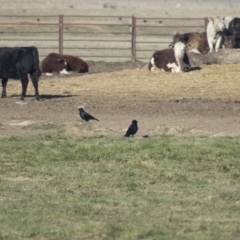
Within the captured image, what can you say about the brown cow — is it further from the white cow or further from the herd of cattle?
the white cow

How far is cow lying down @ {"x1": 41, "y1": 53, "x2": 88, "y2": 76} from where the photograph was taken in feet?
77.8

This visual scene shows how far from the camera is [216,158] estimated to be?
11.1 metres

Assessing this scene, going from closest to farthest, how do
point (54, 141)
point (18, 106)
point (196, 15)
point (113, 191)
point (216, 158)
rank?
point (113, 191), point (216, 158), point (54, 141), point (18, 106), point (196, 15)

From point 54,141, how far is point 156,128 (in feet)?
6.62

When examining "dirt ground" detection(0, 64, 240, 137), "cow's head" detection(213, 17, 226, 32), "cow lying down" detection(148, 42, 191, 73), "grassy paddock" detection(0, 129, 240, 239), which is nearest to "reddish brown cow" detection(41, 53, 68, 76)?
"dirt ground" detection(0, 64, 240, 137)

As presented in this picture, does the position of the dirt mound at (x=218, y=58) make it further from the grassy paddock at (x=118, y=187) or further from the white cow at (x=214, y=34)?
the grassy paddock at (x=118, y=187)

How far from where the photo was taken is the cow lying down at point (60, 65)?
2370cm

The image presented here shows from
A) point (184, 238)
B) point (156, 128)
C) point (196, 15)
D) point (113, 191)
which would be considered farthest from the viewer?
point (196, 15)

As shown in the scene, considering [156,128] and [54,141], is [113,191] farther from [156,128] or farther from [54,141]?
[156,128]

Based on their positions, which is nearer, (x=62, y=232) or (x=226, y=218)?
(x=62, y=232)

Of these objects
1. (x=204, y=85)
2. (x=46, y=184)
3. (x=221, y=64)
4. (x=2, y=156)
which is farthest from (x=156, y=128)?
(x=221, y=64)

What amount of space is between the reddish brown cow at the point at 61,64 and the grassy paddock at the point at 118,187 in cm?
1059

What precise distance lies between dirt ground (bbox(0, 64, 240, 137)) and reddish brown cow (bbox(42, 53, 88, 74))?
1.31 m

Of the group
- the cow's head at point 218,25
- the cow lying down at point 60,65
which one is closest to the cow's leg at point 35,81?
the cow lying down at point 60,65
